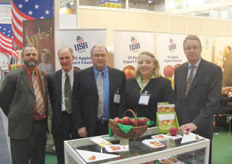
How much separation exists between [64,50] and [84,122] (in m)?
0.87

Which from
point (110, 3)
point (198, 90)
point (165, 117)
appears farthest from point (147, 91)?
point (110, 3)

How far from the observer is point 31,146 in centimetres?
248

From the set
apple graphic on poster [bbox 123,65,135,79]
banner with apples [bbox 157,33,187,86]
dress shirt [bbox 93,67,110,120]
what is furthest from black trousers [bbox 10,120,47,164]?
banner with apples [bbox 157,33,187,86]

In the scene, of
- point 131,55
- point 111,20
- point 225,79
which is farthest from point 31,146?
point 225,79

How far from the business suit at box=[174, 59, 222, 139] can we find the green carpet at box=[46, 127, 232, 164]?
5.16 ft

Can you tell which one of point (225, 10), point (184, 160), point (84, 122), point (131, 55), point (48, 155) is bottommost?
point (48, 155)

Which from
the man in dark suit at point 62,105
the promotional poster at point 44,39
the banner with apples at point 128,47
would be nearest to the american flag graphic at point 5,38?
the promotional poster at point 44,39

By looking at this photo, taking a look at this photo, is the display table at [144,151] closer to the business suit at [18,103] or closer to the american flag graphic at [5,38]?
the business suit at [18,103]

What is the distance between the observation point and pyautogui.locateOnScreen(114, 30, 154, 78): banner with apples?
3.98 metres

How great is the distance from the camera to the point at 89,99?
235 cm

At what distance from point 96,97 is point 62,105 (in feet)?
1.70

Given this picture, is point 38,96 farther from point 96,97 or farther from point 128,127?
point 128,127

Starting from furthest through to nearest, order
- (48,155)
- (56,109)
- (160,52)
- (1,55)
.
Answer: (1,55) < (160,52) < (48,155) < (56,109)

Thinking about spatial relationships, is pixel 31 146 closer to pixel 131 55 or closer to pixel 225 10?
pixel 131 55
